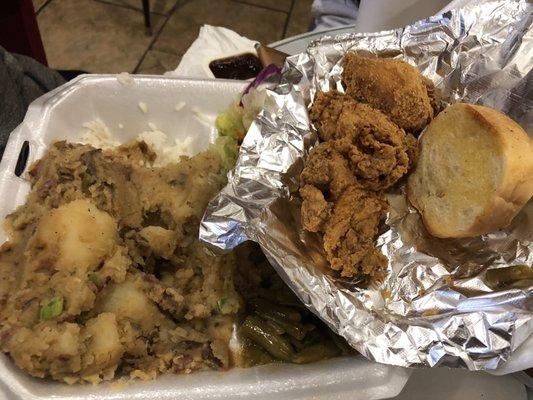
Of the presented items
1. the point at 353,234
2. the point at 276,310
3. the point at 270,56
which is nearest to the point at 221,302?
the point at 276,310

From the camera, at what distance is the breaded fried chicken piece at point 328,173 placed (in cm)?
118

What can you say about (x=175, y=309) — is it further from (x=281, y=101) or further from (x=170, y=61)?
(x=170, y=61)

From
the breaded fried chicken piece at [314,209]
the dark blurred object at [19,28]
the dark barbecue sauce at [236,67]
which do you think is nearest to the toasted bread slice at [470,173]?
the breaded fried chicken piece at [314,209]

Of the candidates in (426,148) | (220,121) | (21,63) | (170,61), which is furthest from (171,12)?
(426,148)

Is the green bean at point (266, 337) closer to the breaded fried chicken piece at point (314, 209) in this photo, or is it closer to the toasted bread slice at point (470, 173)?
the breaded fried chicken piece at point (314, 209)

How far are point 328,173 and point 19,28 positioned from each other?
5.44 ft

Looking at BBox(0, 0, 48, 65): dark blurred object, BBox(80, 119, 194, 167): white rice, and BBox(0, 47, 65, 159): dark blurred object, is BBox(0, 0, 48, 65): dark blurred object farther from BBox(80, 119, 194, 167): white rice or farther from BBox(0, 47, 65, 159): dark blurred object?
BBox(80, 119, 194, 167): white rice

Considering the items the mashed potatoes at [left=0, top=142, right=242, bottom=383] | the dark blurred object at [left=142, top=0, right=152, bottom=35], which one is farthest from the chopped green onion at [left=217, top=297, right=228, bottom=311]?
the dark blurred object at [left=142, top=0, right=152, bottom=35]

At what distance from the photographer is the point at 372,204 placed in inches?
47.0

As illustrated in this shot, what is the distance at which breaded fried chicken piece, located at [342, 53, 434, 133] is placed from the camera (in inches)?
50.3

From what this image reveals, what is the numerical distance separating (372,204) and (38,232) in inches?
31.0

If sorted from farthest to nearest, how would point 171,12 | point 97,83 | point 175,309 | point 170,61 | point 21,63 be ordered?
point 171,12, point 170,61, point 21,63, point 97,83, point 175,309

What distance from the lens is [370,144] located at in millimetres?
1190

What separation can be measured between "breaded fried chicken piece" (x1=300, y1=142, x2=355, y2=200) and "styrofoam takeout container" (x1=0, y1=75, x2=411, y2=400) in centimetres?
42
